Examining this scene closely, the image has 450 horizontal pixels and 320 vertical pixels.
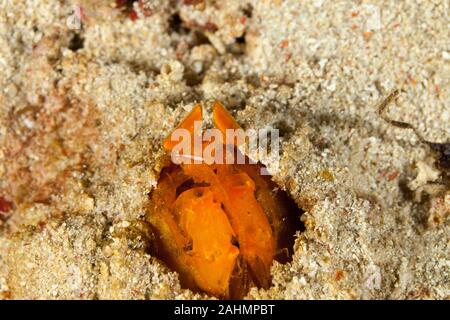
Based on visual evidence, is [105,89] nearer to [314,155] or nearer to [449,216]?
[314,155]

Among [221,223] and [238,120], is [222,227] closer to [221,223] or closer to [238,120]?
→ [221,223]

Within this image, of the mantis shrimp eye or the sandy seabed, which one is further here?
the sandy seabed

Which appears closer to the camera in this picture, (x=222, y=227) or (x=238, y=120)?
(x=222, y=227)

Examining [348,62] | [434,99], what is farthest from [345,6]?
[434,99]

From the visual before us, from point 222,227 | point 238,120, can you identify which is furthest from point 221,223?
point 238,120
